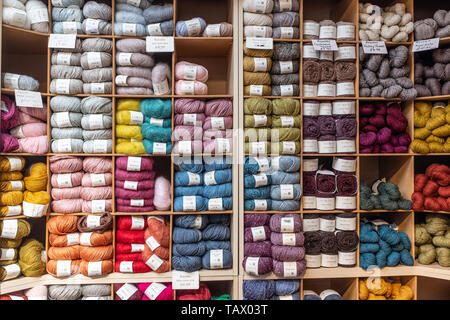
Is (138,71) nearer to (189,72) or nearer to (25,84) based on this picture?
(189,72)

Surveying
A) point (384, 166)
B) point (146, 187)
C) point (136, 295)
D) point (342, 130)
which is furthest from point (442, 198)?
point (136, 295)

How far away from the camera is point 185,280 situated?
5.85 feet

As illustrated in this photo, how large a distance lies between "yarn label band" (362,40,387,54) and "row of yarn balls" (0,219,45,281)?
2.30m

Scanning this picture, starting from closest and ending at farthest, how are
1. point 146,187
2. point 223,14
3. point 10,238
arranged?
1. point 10,238
2. point 146,187
3. point 223,14

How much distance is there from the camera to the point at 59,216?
69.5 inches

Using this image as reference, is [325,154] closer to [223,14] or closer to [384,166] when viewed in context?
[384,166]

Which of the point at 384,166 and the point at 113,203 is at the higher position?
the point at 384,166

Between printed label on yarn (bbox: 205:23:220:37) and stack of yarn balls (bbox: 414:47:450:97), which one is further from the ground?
printed label on yarn (bbox: 205:23:220:37)

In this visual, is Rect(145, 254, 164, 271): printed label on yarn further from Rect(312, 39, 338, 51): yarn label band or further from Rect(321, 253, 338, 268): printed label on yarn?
Rect(312, 39, 338, 51): yarn label band

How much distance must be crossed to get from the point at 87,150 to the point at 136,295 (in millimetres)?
908

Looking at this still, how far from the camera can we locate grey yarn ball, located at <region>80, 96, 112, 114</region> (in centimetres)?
175

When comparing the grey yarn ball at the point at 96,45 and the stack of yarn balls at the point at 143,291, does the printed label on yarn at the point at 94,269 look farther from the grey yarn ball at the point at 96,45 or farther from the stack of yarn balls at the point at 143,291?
the grey yarn ball at the point at 96,45

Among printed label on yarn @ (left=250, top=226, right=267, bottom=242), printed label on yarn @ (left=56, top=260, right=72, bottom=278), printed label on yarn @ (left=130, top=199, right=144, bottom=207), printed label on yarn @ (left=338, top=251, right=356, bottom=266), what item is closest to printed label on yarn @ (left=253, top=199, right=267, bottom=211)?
printed label on yarn @ (left=250, top=226, right=267, bottom=242)

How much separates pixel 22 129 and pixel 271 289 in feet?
5.70
